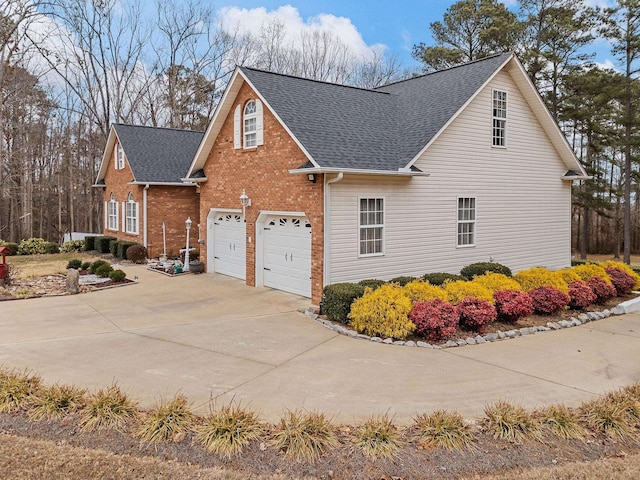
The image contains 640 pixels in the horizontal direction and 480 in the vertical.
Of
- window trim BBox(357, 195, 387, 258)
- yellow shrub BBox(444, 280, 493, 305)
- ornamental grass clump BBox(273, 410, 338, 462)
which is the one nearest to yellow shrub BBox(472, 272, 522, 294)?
yellow shrub BBox(444, 280, 493, 305)

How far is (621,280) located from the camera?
504 inches

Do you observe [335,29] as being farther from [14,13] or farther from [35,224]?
[35,224]

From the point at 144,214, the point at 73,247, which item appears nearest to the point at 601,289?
the point at 144,214

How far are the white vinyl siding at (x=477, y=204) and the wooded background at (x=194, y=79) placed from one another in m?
12.4

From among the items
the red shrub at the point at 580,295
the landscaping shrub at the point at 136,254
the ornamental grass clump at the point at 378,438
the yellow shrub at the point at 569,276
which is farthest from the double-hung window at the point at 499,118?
the landscaping shrub at the point at 136,254

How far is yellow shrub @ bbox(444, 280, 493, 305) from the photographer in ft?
31.7

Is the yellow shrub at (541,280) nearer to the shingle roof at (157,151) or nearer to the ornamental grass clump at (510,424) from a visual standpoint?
the ornamental grass clump at (510,424)

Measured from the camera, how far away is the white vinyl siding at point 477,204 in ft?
38.6

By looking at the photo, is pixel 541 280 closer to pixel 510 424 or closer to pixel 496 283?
pixel 496 283

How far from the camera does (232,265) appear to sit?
620 inches

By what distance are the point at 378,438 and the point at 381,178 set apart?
831 centimetres

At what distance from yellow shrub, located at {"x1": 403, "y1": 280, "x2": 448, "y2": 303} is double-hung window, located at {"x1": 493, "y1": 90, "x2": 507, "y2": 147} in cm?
737

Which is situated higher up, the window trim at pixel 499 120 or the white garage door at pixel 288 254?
the window trim at pixel 499 120

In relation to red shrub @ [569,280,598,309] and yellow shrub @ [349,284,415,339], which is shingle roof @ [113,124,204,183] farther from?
red shrub @ [569,280,598,309]
